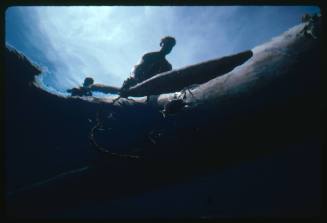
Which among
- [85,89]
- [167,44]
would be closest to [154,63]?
[167,44]

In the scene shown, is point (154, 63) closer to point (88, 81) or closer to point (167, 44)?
point (167, 44)

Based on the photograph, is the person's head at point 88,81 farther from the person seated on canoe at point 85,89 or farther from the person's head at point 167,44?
the person's head at point 167,44

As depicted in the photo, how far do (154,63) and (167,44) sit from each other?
2.05 feet

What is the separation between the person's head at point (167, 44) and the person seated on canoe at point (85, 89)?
204cm

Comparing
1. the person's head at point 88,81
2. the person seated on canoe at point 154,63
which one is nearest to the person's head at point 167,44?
the person seated on canoe at point 154,63

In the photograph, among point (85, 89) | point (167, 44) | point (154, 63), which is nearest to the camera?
point (85, 89)

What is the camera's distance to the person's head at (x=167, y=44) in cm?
579

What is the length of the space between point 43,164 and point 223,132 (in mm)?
3943

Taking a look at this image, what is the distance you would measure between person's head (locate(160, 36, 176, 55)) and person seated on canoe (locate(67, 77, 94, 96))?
6.68ft

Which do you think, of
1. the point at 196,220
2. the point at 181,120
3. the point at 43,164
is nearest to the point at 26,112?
the point at 43,164

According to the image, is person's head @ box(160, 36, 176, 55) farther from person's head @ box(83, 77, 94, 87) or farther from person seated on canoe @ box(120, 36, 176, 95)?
person's head @ box(83, 77, 94, 87)

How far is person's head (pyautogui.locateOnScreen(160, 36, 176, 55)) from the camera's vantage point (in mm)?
5789

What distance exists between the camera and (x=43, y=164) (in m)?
5.09

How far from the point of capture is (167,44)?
5852mm
